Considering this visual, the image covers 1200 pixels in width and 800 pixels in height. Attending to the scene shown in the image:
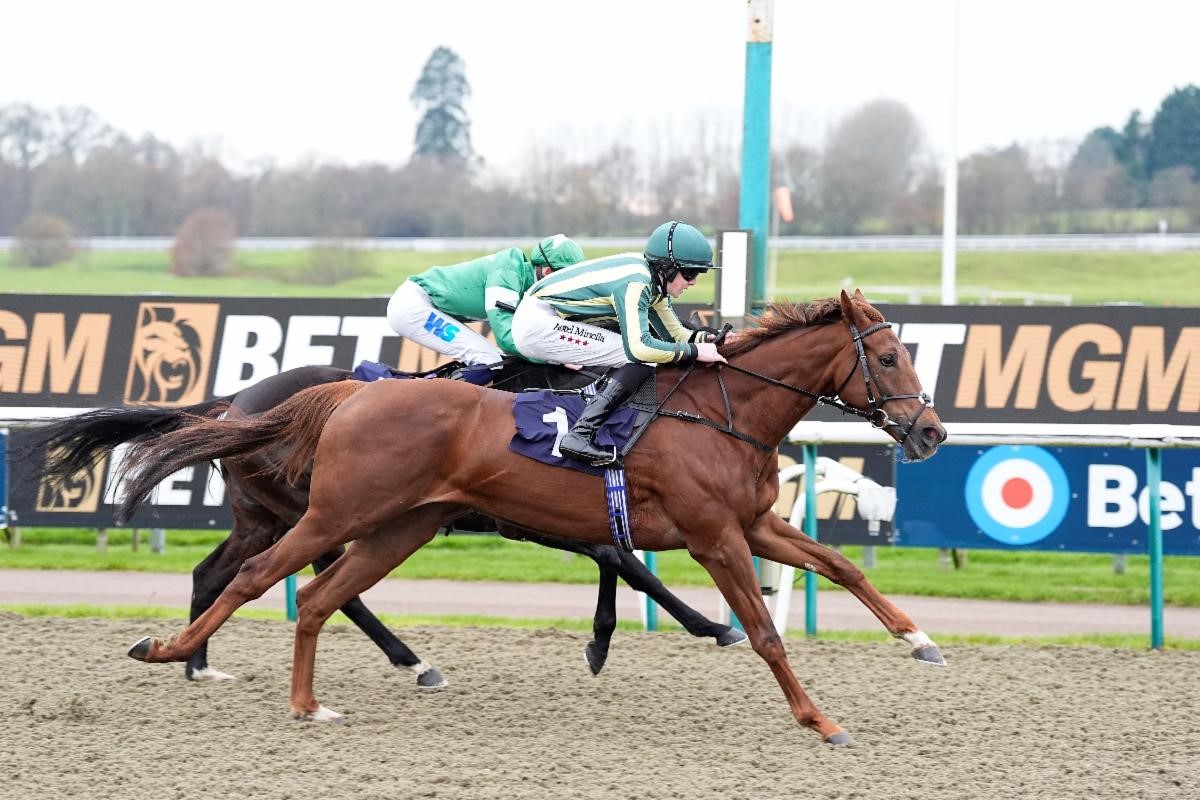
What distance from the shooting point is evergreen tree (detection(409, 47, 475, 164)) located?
2433 inches

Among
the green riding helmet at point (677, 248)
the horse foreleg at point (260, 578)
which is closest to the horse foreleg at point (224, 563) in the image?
the horse foreleg at point (260, 578)

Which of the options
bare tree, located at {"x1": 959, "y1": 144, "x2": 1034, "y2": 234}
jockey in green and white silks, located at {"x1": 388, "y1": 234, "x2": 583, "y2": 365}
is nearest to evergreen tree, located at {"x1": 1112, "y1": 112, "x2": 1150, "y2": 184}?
bare tree, located at {"x1": 959, "y1": 144, "x2": 1034, "y2": 234}

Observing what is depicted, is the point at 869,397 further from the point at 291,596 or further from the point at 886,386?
the point at 291,596

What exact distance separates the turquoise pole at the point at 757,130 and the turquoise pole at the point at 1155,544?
2.06 metres

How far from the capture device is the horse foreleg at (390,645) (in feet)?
20.1

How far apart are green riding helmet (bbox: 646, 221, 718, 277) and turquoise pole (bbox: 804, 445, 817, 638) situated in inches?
85.2

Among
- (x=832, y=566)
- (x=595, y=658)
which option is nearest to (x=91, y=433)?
(x=595, y=658)

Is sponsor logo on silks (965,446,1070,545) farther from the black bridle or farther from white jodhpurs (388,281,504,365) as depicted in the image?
white jodhpurs (388,281,504,365)

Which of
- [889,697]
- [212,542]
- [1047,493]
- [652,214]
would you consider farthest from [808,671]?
[652,214]

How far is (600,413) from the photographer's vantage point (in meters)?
5.29

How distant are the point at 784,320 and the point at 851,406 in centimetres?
42

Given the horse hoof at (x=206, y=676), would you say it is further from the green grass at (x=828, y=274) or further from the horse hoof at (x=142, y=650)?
the green grass at (x=828, y=274)

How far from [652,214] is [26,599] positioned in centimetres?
2943

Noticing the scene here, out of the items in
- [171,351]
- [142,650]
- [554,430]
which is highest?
[171,351]
